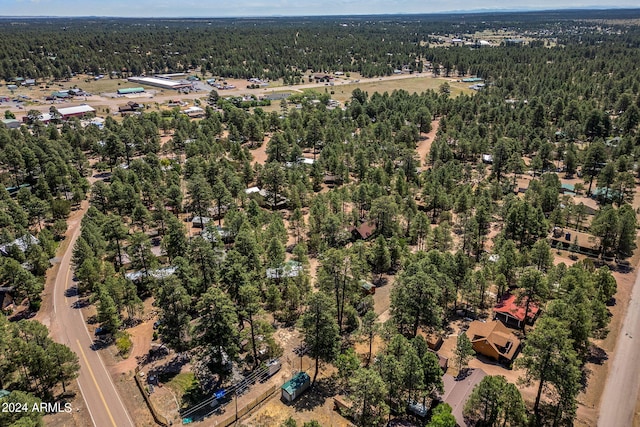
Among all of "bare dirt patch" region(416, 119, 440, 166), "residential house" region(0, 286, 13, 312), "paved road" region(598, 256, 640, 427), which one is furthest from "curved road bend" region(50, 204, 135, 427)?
"bare dirt patch" region(416, 119, 440, 166)

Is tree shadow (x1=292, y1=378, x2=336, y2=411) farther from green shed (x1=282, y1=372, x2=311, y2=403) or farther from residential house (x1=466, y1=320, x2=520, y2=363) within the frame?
residential house (x1=466, y1=320, x2=520, y2=363)

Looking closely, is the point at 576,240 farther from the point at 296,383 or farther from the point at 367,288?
the point at 296,383

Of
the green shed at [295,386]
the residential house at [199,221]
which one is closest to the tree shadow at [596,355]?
the green shed at [295,386]

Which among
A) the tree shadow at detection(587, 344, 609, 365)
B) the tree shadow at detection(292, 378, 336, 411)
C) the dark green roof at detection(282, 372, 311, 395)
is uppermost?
the dark green roof at detection(282, 372, 311, 395)

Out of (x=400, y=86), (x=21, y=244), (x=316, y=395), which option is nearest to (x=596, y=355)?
(x=316, y=395)

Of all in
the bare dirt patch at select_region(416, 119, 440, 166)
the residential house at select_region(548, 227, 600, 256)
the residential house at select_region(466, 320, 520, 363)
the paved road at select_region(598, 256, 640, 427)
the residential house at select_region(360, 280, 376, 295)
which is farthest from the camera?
the bare dirt patch at select_region(416, 119, 440, 166)

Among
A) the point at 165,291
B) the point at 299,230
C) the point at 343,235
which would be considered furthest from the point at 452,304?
the point at 165,291

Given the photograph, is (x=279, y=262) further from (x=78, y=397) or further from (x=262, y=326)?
(x=78, y=397)
